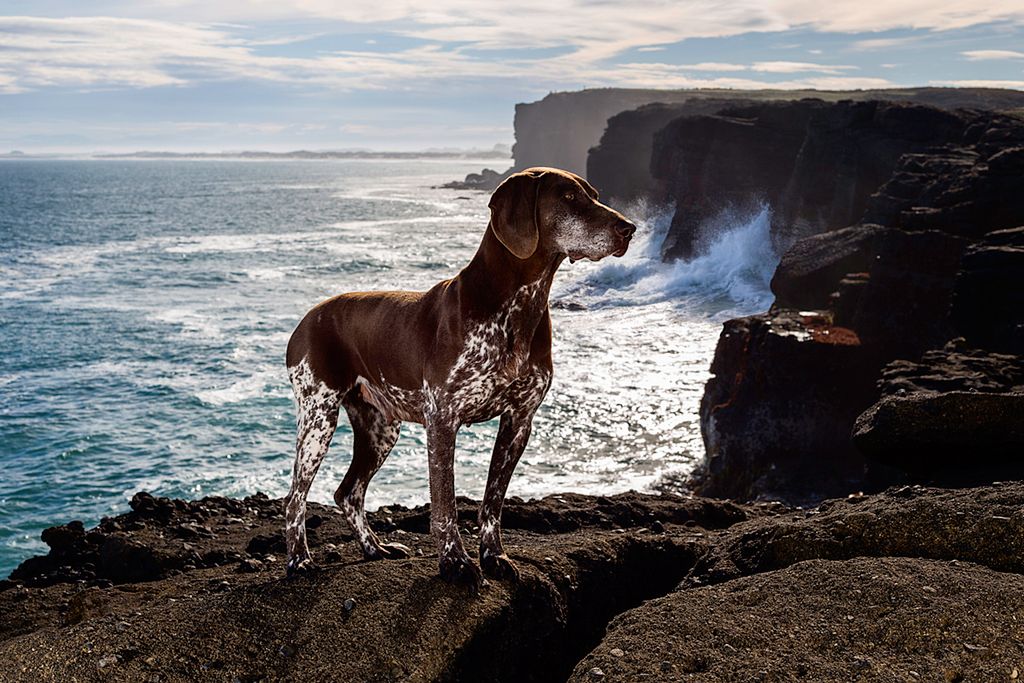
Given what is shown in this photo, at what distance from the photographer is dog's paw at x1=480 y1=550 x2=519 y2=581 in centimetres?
602

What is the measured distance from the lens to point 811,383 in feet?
59.5

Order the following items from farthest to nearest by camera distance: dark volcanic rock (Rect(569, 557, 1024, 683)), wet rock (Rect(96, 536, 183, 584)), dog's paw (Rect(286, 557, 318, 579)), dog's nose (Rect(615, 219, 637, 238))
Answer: wet rock (Rect(96, 536, 183, 584)) < dog's paw (Rect(286, 557, 318, 579)) < dog's nose (Rect(615, 219, 637, 238)) < dark volcanic rock (Rect(569, 557, 1024, 683))

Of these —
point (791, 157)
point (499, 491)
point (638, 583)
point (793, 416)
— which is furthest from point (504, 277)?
point (791, 157)

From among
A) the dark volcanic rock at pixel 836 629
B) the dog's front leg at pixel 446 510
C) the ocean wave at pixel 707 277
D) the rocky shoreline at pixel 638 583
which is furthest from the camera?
the ocean wave at pixel 707 277

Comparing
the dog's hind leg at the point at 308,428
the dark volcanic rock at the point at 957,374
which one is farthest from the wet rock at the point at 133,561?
the dark volcanic rock at the point at 957,374

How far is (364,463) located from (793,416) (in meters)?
13.2

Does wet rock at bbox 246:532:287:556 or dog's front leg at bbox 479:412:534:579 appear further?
wet rock at bbox 246:532:287:556

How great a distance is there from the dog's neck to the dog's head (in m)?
0.19

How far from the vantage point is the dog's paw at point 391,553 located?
684cm

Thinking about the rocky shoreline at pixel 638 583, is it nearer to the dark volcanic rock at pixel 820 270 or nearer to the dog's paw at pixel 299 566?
the dog's paw at pixel 299 566

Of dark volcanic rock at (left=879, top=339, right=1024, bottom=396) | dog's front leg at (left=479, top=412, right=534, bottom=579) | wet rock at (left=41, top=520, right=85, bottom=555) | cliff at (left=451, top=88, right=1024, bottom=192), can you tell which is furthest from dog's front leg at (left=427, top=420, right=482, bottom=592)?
cliff at (left=451, top=88, right=1024, bottom=192)

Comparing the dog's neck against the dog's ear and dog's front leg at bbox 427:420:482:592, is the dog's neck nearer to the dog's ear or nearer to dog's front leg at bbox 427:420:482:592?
the dog's ear

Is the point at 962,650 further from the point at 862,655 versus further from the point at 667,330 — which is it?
the point at 667,330

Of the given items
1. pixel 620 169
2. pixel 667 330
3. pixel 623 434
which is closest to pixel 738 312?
pixel 667 330
